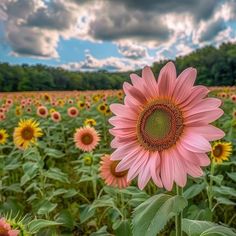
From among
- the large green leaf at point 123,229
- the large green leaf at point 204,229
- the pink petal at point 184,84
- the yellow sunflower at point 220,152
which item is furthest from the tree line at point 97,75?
the pink petal at point 184,84

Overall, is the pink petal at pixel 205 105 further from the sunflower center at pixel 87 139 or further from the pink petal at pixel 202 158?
the sunflower center at pixel 87 139

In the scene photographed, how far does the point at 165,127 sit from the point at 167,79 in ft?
0.54

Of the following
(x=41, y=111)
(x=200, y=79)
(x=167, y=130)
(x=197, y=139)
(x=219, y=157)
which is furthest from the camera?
(x=200, y=79)

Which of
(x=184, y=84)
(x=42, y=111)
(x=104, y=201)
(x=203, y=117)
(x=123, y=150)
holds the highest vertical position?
(x=42, y=111)

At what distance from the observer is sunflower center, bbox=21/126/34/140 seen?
13.3ft

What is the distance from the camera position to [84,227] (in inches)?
140

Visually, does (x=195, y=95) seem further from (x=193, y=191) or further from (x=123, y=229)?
(x=193, y=191)

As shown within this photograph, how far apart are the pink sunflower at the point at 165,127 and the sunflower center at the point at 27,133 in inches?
107

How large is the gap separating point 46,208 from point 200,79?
39881mm

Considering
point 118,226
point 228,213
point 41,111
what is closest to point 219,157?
point 228,213

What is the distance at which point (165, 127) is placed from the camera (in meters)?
1.36

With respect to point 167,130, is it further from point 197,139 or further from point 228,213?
point 228,213

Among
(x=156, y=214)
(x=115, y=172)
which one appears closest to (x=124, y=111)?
Result: (x=156, y=214)

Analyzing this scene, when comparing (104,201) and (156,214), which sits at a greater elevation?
(156,214)
